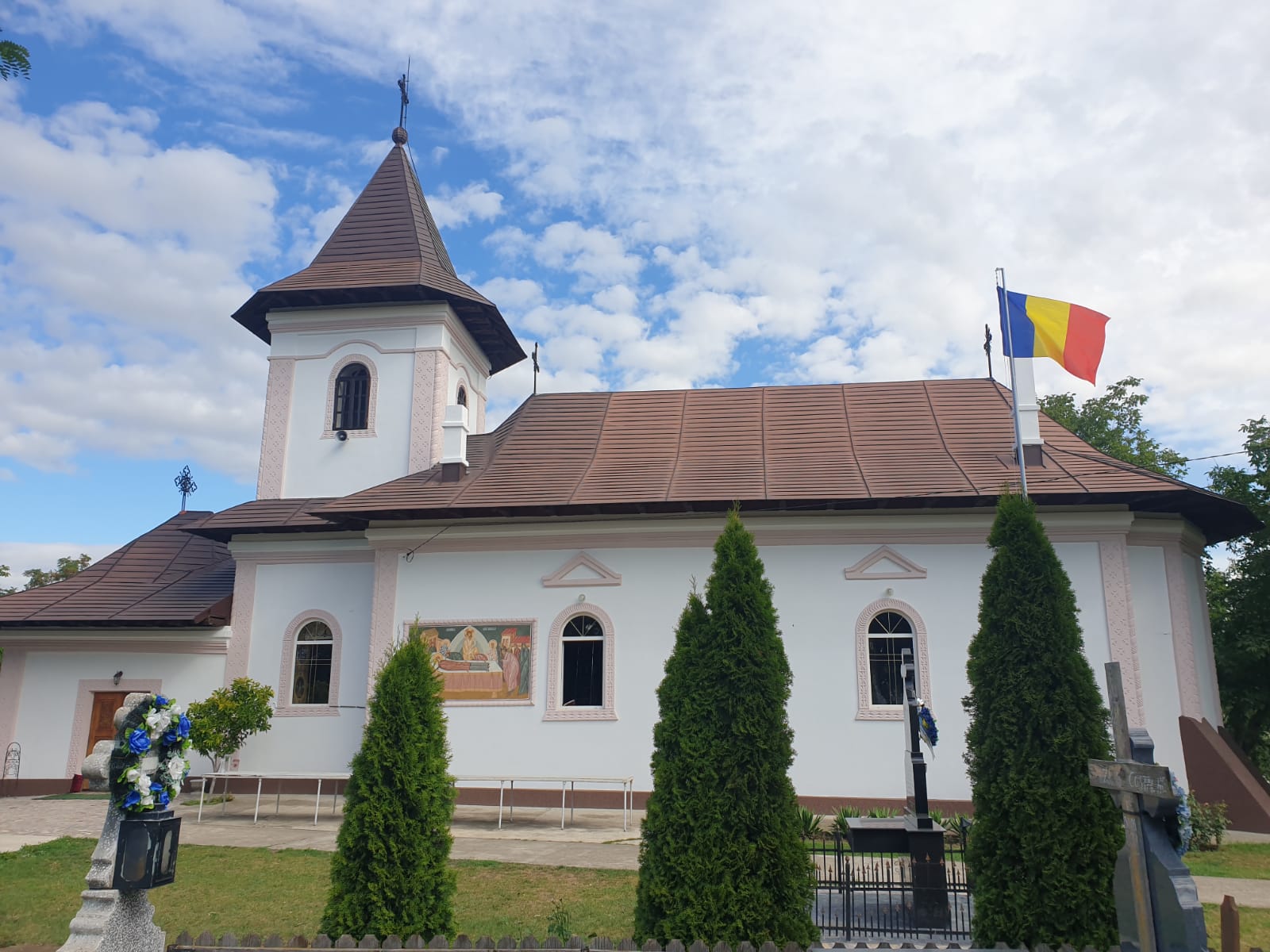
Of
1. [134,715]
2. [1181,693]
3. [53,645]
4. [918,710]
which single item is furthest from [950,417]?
[53,645]

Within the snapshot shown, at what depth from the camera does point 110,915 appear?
18.3 ft

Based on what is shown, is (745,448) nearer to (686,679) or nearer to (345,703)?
(345,703)

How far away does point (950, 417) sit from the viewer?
58.9 feet

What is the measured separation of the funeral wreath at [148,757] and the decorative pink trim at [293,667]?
11.1 m

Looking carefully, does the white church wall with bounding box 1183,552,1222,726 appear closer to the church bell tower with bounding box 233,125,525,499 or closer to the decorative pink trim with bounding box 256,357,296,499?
the church bell tower with bounding box 233,125,525,499

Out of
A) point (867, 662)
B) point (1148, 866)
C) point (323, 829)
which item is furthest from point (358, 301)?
point (1148, 866)

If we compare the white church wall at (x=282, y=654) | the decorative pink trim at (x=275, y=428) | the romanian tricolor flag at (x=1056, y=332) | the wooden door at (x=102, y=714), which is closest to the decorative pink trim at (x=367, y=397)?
the decorative pink trim at (x=275, y=428)

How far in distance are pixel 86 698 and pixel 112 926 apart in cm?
1406

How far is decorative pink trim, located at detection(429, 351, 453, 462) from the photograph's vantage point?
60.3 feet

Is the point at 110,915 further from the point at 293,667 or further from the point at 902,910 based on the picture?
the point at 293,667

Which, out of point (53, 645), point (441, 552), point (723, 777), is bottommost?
point (723, 777)

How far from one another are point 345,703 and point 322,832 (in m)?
3.94

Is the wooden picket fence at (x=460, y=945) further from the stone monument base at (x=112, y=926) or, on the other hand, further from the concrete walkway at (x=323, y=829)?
the concrete walkway at (x=323, y=829)

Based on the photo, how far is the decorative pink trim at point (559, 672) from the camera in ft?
50.3
